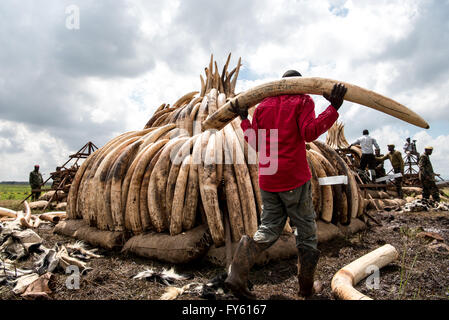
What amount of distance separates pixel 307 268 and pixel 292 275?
0.70 m

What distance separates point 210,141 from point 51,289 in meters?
2.47

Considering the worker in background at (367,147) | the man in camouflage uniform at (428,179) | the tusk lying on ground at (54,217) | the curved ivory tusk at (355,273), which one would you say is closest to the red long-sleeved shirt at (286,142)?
the curved ivory tusk at (355,273)

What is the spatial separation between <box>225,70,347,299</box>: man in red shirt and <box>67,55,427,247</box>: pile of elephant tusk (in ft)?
0.93

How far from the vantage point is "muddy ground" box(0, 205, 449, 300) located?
2.72 metres

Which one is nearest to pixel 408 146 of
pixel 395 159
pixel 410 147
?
pixel 410 147

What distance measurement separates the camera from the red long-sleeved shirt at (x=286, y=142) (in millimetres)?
2543

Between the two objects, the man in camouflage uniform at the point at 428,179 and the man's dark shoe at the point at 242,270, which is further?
the man in camouflage uniform at the point at 428,179

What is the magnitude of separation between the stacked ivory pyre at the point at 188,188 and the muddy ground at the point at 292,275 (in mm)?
447

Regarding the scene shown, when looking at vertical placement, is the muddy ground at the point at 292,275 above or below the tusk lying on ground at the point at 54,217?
below

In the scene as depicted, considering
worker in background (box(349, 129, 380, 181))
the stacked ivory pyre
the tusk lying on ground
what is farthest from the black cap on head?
worker in background (box(349, 129, 380, 181))

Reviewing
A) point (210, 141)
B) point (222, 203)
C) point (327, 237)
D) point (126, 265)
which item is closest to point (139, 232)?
point (126, 265)

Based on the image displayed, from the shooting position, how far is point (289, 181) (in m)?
2.54

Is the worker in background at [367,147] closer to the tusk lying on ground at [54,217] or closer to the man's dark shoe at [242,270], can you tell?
the man's dark shoe at [242,270]

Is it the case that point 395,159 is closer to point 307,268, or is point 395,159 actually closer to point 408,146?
point 408,146
